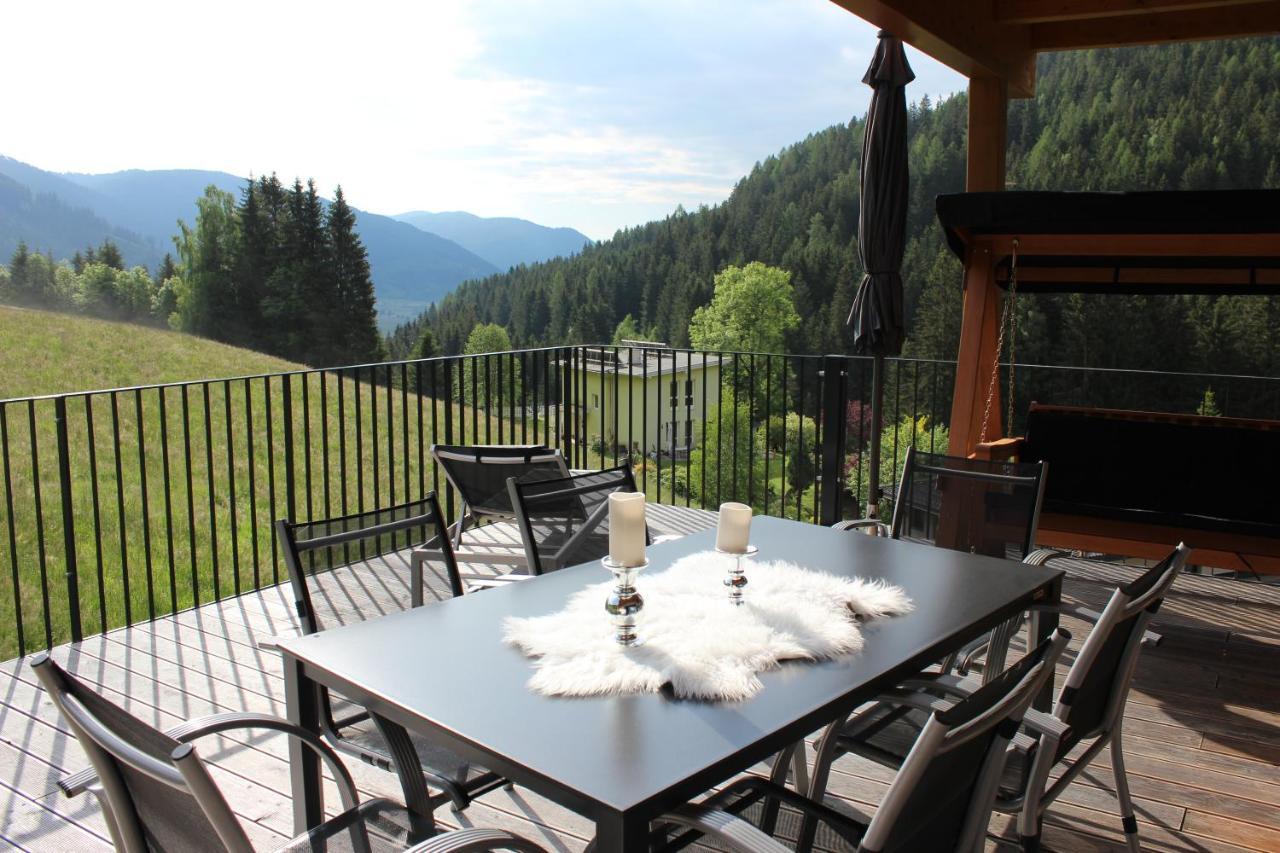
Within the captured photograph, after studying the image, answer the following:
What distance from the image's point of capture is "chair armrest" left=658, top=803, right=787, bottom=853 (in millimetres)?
1229

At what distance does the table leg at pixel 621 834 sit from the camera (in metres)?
1.16

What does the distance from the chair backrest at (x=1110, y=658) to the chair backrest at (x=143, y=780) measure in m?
1.50

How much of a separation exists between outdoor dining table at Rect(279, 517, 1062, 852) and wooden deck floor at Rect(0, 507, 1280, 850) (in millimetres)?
398

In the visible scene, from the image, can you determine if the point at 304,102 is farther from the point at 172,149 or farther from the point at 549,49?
the point at 549,49

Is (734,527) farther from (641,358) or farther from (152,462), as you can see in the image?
(152,462)

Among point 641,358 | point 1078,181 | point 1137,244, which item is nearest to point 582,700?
point 1137,244

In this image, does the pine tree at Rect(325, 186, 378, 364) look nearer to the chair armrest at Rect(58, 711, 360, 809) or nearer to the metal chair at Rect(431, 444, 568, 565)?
the metal chair at Rect(431, 444, 568, 565)

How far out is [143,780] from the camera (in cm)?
116

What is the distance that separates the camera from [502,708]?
1473 millimetres

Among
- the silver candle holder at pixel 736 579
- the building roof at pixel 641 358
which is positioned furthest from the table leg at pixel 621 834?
the building roof at pixel 641 358

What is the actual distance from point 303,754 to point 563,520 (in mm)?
1044

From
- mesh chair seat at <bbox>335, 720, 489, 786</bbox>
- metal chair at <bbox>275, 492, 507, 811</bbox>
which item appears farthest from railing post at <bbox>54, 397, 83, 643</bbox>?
mesh chair seat at <bbox>335, 720, 489, 786</bbox>

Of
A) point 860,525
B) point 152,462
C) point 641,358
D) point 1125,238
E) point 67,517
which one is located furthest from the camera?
point 152,462

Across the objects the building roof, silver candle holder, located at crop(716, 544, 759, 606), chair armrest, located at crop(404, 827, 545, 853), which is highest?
the building roof
